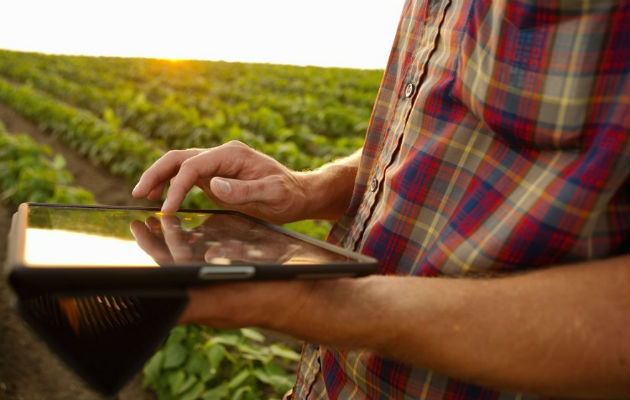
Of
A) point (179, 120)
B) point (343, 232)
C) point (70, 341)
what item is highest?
point (343, 232)

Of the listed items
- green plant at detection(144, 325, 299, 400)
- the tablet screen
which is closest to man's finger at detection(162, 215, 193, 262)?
the tablet screen

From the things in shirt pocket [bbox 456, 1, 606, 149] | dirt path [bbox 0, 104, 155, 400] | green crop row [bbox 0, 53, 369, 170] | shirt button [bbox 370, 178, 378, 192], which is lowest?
dirt path [bbox 0, 104, 155, 400]

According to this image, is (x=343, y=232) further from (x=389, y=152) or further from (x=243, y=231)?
(x=243, y=231)

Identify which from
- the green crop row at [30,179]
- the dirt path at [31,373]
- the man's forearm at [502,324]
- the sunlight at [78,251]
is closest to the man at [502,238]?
the man's forearm at [502,324]

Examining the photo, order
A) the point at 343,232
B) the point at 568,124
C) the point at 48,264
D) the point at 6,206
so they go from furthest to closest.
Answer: the point at 6,206
the point at 343,232
the point at 568,124
the point at 48,264

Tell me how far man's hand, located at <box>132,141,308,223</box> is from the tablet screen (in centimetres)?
12

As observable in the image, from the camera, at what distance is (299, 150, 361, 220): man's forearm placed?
4.60ft

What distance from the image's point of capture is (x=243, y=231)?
3.14 ft

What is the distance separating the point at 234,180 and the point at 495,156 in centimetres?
55

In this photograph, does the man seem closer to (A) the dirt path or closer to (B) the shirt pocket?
(B) the shirt pocket

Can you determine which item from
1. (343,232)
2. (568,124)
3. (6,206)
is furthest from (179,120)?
(568,124)

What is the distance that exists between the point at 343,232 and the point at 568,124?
611 millimetres

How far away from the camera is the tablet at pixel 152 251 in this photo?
1.98 ft

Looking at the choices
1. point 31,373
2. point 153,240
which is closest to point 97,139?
point 31,373
